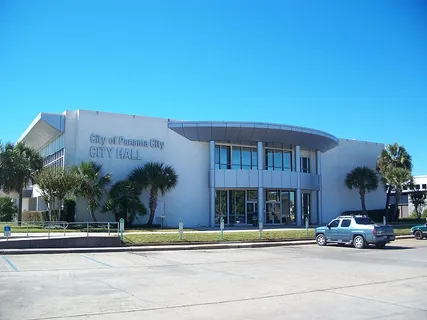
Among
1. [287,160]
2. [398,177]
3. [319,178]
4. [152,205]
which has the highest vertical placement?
[287,160]

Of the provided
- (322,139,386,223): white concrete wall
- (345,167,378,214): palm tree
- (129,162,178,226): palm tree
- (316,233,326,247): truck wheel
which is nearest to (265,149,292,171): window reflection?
(322,139,386,223): white concrete wall

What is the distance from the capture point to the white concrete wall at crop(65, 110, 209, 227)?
3438 centimetres

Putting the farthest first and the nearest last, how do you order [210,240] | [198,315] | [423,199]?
1. [423,199]
2. [210,240]
3. [198,315]

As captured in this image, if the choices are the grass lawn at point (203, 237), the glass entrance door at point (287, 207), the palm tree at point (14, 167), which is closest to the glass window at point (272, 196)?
the glass entrance door at point (287, 207)

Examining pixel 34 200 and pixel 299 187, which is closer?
pixel 299 187

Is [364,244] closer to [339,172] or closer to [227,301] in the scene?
[227,301]

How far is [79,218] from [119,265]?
1948 centimetres

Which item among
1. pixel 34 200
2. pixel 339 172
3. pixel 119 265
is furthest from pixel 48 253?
pixel 339 172

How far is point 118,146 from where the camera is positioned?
35438 millimetres

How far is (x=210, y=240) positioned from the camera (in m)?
24.1

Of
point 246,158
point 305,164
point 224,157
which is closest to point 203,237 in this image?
point 224,157

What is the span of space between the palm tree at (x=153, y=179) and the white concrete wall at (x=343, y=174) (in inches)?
754

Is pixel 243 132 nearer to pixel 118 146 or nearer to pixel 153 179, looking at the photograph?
pixel 153 179

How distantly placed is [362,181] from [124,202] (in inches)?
1063
